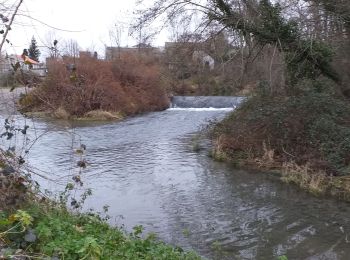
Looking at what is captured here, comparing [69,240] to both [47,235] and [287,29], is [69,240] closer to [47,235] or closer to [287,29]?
[47,235]

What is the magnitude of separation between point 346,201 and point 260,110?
6.84 meters

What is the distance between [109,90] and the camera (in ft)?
111

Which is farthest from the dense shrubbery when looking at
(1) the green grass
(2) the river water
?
(1) the green grass

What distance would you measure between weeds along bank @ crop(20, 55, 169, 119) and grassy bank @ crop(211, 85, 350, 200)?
12689mm

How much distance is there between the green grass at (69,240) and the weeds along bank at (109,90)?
20828 millimetres

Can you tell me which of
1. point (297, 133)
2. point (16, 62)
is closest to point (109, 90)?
point (297, 133)

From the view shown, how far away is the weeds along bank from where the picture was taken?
30.8 metres

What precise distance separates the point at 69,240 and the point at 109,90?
95.6 feet

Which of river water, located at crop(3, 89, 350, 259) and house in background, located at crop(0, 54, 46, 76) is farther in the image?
river water, located at crop(3, 89, 350, 259)

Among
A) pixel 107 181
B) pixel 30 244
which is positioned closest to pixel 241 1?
pixel 107 181

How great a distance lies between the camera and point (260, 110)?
59.1ft

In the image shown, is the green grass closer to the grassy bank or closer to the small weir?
the grassy bank

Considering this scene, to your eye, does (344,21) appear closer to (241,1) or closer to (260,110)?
(241,1)

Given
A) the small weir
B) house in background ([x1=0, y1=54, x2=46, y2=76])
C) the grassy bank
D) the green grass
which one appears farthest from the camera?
the small weir
